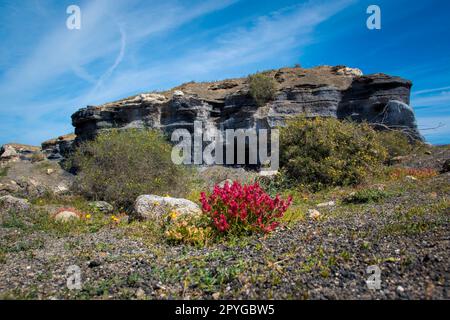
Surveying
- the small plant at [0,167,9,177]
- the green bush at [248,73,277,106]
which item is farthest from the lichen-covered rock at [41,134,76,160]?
the green bush at [248,73,277,106]

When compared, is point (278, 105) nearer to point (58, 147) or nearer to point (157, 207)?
point (157, 207)

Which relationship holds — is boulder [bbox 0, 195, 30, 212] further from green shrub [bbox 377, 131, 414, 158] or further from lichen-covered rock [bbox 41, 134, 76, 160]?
lichen-covered rock [bbox 41, 134, 76, 160]

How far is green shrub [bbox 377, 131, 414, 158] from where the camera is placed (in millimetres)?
17688

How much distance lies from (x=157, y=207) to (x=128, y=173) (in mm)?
3280

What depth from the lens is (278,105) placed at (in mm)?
22109

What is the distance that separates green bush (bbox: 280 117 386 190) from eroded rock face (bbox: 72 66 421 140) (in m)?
6.51

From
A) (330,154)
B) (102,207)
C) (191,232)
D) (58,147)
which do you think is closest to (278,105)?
(330,154)

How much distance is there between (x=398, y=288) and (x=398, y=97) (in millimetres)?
19653

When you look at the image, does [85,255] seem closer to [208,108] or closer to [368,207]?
[368,207]

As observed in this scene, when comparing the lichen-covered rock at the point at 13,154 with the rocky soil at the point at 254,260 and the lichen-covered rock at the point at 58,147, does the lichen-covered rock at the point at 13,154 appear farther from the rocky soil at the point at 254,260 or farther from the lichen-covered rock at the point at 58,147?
the rocky soil at the point at 254,260

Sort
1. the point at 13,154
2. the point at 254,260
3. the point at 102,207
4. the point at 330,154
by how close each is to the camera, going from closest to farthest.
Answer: the point at 254,260
the point at 102,207
the point at 330,154
the point at 13,154

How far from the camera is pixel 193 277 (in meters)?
4.33

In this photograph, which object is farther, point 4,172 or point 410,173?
point 4,172
